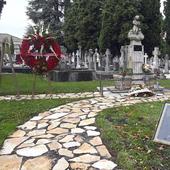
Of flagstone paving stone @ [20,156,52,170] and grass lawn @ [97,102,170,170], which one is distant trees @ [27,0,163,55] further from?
flagstone paving stone @ [20,156,52,170]

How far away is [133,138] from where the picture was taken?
698 centimetres

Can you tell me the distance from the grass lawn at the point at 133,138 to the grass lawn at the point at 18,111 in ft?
5.47

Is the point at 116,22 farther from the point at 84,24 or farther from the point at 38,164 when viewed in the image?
the point at 38,164

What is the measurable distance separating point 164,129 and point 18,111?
16.5 ft

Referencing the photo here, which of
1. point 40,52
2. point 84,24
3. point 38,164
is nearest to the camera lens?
point 38,164

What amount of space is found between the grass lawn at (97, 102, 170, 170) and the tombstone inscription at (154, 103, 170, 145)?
44 cm

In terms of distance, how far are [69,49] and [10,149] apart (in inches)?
1657

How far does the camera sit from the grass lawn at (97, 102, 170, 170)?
5.86 meters

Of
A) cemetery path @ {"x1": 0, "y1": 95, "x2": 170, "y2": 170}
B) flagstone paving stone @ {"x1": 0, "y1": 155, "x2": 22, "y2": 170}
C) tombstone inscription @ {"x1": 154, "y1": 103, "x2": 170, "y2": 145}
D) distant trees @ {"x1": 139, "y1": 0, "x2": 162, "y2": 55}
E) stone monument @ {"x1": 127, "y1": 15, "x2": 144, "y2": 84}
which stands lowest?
flagstone paving stone @ {"x1": 0, "y1": 155, "x2": 22, "y2": 170}

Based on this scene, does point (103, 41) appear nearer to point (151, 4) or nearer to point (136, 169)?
point (151, 4)

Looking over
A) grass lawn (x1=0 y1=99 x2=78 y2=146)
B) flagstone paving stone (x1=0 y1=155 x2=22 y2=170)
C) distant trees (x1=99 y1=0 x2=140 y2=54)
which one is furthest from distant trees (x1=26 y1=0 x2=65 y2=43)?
flagstone paving stone (x1=0 y1=155 x2=22 y2=170)

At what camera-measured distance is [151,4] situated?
37000 millimetres

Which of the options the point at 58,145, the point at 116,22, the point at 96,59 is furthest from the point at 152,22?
the point at 58,145

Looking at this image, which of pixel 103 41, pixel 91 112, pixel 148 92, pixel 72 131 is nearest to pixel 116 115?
pixel 91 112
